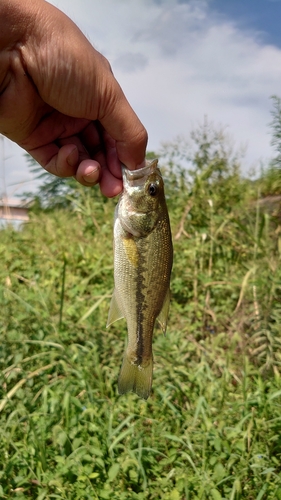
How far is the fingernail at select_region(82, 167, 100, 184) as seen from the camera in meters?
2.27

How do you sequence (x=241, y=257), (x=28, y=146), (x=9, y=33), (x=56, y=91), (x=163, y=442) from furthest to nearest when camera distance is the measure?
1. (x=241, y=257)
2. (x=163, y=442)
3. (x=28, y=146)
4. (x=56, y=91)
5. (x=9, y=33)

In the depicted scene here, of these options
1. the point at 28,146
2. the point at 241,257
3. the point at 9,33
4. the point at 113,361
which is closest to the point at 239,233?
the point at 241,257

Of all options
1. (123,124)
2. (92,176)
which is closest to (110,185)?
(92,176)

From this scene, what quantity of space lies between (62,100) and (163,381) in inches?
83.6

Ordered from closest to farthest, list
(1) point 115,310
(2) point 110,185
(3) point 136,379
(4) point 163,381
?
1. (3) point 136,379
2. (1) point 115,310
3. (2) point 110,185
4. (4) point 163,381

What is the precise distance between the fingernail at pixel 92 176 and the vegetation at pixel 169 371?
1449 mm

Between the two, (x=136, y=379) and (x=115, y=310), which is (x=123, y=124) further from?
(x=136, y=379)

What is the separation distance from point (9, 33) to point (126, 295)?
1.26 meters

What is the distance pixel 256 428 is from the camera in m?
2.79

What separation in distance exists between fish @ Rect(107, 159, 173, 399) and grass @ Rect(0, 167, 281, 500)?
74 cm

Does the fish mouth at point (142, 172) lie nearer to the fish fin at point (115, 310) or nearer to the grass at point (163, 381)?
the fish fin at point (115, 310)

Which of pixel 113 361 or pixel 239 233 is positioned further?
pixel 239 233

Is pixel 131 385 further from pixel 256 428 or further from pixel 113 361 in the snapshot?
pixel 113 361

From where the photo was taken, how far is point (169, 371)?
10.9ft
